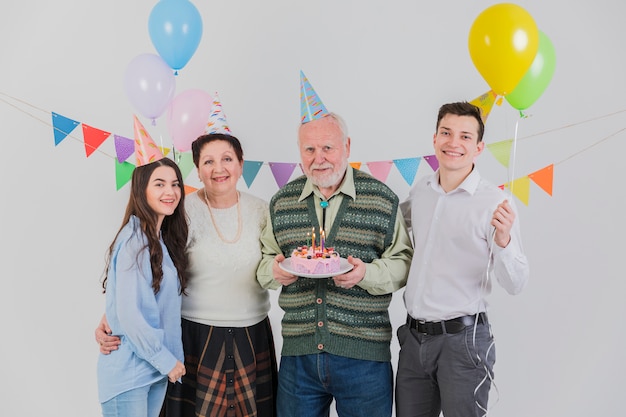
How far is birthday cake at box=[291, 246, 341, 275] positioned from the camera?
231 cm

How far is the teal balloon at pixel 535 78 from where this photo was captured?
8.28 ft

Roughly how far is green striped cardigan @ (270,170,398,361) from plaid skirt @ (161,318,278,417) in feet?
0.66

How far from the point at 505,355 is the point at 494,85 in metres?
2.12

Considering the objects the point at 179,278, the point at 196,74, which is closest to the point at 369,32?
the point at 196,74

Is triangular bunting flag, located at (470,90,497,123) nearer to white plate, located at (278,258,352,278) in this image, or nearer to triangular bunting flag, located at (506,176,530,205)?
triangular bunting flag, located at (506,176,530,205)

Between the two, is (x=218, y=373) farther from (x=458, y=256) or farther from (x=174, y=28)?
(x=174, y=28)

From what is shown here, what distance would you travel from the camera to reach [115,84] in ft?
13.3

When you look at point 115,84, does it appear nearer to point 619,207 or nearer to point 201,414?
point 201,414

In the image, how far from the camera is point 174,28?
2.83m

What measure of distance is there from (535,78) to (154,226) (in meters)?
1.55

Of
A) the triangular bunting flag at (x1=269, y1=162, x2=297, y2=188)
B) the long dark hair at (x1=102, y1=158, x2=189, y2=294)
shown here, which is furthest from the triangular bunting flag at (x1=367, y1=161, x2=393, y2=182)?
the long dark hair at (x1=102, y1=158, x2=189, y2=294)

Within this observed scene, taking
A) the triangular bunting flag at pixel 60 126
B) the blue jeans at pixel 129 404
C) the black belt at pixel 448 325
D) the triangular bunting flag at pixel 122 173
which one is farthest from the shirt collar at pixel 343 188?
the triangular bunting flag at pixel 60 126

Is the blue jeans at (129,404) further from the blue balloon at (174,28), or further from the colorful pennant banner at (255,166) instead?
the blue balloon at (174,28)

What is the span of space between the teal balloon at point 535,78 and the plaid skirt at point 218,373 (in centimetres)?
138
